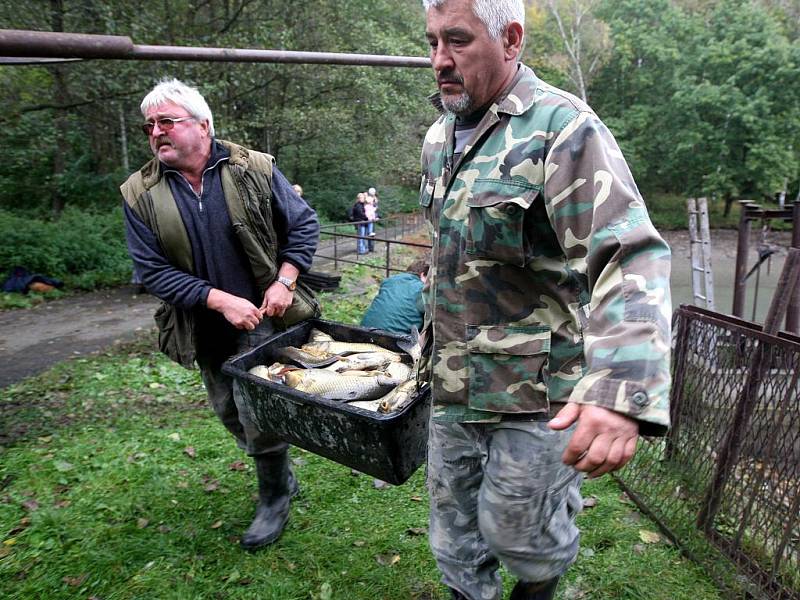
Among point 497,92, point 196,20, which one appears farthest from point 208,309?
point 196,20

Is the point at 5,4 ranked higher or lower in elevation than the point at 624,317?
higher

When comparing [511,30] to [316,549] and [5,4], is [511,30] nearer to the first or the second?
[316,549]

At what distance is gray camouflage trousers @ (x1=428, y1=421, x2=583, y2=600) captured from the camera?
1.71 m

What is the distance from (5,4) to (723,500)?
12697 millimetres

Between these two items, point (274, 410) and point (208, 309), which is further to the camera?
point (208, 309)

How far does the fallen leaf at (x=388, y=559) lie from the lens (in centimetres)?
273

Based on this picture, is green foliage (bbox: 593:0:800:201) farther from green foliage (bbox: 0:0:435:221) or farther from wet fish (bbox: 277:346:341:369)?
wet fish (bbox: 277:346:341:369)

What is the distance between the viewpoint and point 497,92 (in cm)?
171

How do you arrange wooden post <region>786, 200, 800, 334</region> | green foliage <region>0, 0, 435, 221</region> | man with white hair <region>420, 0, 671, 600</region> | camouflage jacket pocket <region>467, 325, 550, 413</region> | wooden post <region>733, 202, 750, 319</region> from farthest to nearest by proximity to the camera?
green foliage <region>0, 0, 435, 221</region> < wooden post <region>733, 202, 750, 319</region> < wooden post <region>786, 200, 800, 334</region> < camouflage jacket pocket <region>467, 325, 550, 413</region> < man with white hair <region>420, 0, 671, 600</region>

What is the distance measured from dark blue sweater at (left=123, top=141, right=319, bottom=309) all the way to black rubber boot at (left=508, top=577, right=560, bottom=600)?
1.73 meters

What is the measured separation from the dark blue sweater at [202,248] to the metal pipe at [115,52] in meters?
0.44

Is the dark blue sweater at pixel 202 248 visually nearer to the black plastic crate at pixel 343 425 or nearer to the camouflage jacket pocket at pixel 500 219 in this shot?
the black plastic crate at pixel 343 425

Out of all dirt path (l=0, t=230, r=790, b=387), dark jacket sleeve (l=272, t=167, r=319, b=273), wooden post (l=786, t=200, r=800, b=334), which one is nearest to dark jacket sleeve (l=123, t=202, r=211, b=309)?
dark jacket sleeve (l=272, t=167, r=319, b=273)

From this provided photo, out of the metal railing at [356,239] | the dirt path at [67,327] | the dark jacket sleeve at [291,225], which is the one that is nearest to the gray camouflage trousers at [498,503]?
the dark jacket sleeve at [291,225]
